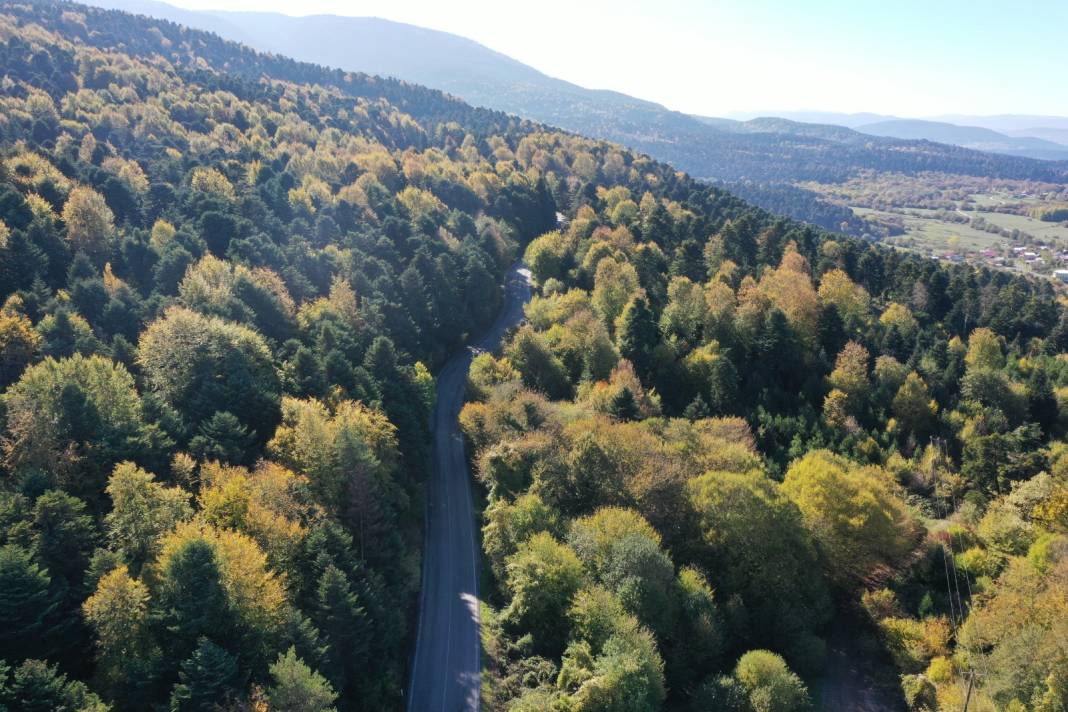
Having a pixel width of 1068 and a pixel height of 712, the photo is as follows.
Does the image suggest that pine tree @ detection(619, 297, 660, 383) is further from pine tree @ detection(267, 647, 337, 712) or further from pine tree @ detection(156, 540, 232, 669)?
pine tree @ detection(156, 540, 232, 669)

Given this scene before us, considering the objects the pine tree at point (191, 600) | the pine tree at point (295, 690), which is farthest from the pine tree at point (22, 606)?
the pine tree at point (295, 690)

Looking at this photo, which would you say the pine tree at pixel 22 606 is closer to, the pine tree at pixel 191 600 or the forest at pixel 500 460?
the forest at pixel 500 460

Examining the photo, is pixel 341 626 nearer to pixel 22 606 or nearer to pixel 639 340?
pixel 22 606

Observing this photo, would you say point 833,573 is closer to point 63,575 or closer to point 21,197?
point 63,575

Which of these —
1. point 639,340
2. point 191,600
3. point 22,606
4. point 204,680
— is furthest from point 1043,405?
point 22,606

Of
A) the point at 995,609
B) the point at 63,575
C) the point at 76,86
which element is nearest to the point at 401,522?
the point at 63,575

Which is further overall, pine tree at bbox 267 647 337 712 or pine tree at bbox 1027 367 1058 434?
pine tree at bbox 1027 367 1058 434

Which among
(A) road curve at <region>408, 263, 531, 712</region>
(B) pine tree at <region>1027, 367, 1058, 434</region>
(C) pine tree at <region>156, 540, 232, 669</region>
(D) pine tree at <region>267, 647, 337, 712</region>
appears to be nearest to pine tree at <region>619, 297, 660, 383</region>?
(A) road curve at <region>408, 263, 531, 712</region>
